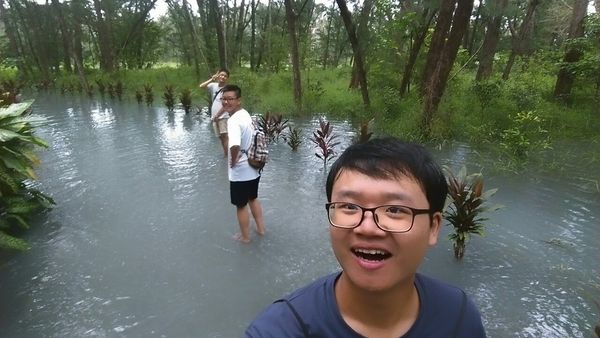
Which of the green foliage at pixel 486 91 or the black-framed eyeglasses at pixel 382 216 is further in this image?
the green foliage at pixel 486 91

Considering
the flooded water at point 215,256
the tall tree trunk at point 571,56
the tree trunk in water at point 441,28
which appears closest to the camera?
the flooded water at point 215,256

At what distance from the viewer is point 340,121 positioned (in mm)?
12148

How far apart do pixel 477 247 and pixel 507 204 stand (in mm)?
1500

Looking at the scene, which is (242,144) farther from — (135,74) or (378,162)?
(135,74)

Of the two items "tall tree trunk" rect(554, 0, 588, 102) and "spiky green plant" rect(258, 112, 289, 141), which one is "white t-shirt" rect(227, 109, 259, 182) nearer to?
"spiky green plant" rect(258, 112, 289, 141)

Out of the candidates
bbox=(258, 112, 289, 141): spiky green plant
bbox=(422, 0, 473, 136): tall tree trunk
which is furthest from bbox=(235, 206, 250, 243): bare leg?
bbox=(422, 0, 473, 136): tall tree trunk

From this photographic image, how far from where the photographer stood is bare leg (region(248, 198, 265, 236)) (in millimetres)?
4491

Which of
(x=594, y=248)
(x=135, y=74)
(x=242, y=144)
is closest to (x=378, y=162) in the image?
(x=242, y=144)

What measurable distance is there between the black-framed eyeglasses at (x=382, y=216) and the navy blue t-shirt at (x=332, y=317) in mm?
235

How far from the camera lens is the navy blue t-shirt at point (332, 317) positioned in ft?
3.69

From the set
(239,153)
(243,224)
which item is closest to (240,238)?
(243,224)

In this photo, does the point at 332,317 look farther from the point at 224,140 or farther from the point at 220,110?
the point at 224,140

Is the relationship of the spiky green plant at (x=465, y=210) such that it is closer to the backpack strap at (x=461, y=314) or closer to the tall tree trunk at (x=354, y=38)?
the backpack strap at (x=461, y=314)

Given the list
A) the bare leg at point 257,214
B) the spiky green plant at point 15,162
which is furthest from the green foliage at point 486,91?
the spiky green plant at point 15,162
